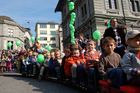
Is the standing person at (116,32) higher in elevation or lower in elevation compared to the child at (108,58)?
higher

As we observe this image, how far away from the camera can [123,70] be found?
12.9 feet

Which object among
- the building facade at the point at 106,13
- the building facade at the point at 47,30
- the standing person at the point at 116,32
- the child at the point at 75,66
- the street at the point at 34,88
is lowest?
the street at the point at 34,88

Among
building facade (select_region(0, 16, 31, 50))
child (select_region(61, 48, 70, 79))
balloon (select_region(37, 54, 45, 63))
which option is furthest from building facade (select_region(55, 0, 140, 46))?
building facade (select_region(0, 16, 31, 50))

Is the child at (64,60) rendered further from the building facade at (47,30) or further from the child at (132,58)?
the building facade at (47,30)

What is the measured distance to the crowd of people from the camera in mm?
3863

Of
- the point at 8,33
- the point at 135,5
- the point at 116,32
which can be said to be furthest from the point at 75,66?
the point at 8,33

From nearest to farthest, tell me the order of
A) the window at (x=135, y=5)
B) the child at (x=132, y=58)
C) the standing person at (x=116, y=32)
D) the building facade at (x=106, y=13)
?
the child at (x=132, y=58), the standing person at (x=116, y=32), the building facade at (x=106, y=13), the window at (x=135, y=5)

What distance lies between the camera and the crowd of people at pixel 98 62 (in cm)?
386

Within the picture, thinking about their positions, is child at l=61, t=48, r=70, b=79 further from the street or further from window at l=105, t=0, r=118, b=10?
window at l=105, t=0, r=118, b=10

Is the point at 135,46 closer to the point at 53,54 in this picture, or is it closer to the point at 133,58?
the point at 133,58

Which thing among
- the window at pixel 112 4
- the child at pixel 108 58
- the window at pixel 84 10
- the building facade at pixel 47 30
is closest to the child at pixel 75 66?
the child at pixel 108 58

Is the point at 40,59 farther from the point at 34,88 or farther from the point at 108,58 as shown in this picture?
the point at 108,58

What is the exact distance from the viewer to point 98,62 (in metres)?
5.57

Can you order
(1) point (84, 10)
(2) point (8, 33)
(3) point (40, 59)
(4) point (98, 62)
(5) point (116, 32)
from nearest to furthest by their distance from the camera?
(4) point (98, 62) < (5) point (116, 32) < (3) point (40, 59) < (1) point (84, 10) < (2) point (8, 33)
